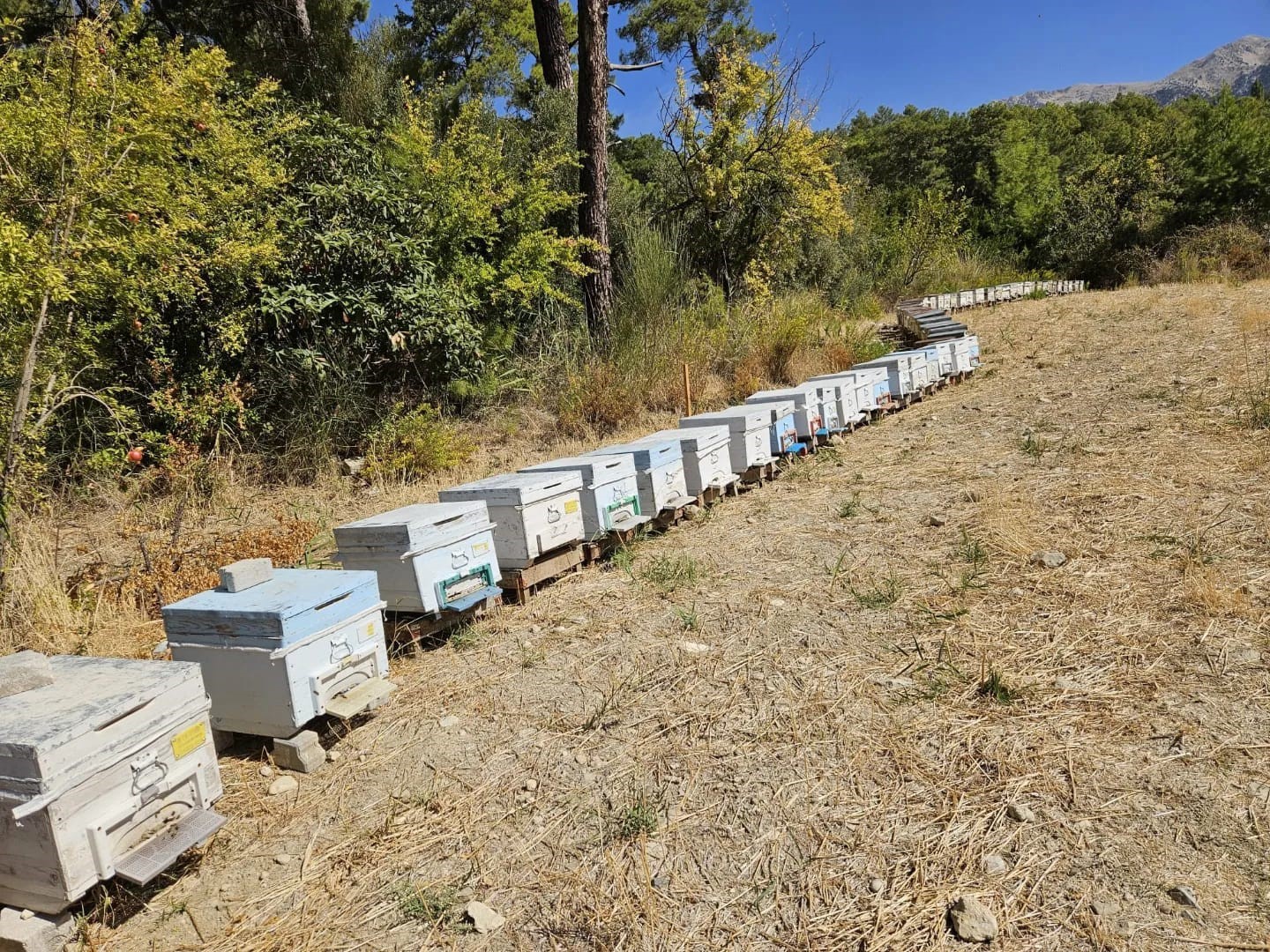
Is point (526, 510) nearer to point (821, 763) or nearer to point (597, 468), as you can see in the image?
point (597, 468)

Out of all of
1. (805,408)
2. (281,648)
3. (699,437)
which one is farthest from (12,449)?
(805,408)

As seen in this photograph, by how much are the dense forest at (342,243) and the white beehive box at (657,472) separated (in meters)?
2.63

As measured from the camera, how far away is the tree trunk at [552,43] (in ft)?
34.2

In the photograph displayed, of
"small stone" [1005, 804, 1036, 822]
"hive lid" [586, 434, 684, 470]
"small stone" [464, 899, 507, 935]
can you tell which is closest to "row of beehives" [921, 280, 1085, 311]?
"hive lid" [586, 434, 684, 470]

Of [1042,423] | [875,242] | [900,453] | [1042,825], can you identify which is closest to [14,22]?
[1042,825]

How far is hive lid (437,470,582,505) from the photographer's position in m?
3.91

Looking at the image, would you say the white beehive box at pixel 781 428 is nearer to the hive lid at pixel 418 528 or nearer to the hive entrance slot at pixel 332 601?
the hive lid at pixel 418 528

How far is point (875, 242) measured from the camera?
71.7ft

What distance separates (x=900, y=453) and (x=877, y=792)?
188 inches

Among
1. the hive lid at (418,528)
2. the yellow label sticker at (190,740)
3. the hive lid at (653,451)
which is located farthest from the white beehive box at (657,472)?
the yellow label sticker at (190,740)

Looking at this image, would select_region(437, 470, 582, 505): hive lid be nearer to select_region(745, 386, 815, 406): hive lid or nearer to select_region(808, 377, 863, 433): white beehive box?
select_region(745, 386, 815, 406): hive lid

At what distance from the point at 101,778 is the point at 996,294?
21383 millimetres

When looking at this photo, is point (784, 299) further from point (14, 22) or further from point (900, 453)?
point (14, 22)

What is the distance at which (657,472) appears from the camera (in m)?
4.88
